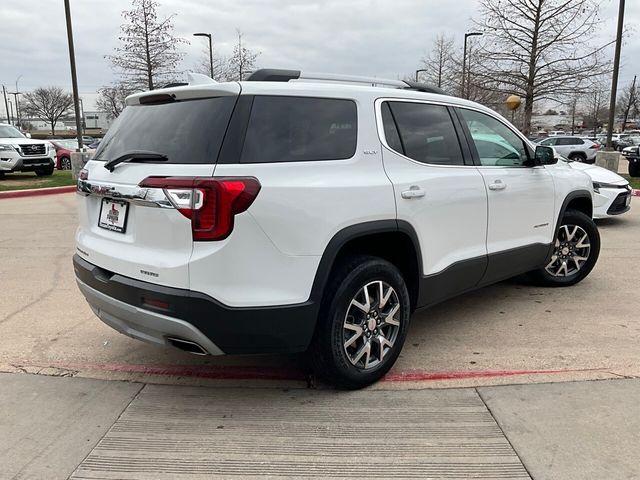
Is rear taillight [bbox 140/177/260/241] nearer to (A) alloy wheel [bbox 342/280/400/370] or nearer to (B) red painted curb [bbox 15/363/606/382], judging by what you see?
(A) alloy wheel [bbox 342/280/400/370]

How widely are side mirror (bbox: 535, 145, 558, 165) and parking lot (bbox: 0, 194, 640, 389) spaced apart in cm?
128

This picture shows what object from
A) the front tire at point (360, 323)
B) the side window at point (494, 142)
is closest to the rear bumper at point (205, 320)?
the front tire at point (360, 323)

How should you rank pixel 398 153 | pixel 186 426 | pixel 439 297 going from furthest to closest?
pixel 439 297 → pixel 398 153 → pixel 186 426

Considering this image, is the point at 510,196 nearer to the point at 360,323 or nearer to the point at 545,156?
the point at 545,156

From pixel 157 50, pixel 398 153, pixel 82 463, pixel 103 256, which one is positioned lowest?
pixel 82 463

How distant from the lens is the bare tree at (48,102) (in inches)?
3017

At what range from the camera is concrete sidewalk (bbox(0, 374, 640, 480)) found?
2.66 m

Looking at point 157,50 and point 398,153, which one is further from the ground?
→ point 157,50

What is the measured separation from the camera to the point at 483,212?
410cm

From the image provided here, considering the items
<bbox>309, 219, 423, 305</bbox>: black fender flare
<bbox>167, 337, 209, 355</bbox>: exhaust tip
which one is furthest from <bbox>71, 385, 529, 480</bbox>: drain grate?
<bbox>309, 219, 423, 305</bbox>: black fender flare

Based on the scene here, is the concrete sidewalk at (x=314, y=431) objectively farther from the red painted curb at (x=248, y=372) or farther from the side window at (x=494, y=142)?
the side window at (x=494, y=142)

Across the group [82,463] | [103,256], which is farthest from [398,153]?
[82,463]

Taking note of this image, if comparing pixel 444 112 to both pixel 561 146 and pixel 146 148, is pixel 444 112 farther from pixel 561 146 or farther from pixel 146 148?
pixel 561 146

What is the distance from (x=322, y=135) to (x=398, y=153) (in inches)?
23.8
